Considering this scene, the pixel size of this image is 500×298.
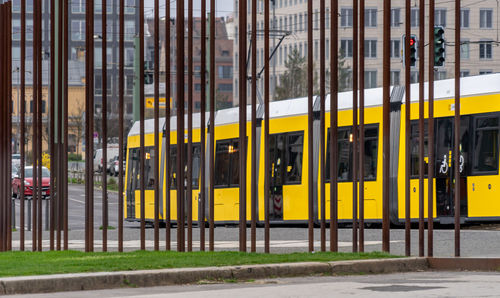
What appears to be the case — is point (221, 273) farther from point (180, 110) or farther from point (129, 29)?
point (129, 29)

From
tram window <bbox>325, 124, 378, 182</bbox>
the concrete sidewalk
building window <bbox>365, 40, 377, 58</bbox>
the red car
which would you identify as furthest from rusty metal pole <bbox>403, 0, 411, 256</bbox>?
building window <bbox>365, 40, 377, 58</bbox>

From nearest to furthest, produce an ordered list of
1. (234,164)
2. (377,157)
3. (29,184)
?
(377,157)
(234,164)
(29,184)

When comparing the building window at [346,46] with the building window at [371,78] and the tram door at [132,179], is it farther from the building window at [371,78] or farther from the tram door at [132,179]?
the tram door at [132,179]

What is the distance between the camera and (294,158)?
27.4 meters

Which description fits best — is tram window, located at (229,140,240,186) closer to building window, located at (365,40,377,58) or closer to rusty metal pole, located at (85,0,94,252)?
rusty metal pole, located at (85,0,94,252)

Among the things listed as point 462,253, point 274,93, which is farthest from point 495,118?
point 274,93

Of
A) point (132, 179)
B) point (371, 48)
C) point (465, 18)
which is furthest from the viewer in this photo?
point (371, 48)

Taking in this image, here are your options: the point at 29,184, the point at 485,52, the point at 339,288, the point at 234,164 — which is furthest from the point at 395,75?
the point at 339,288

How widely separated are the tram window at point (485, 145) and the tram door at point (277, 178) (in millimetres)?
5392

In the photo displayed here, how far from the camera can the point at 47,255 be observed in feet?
50.5

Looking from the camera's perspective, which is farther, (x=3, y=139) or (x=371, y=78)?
(x=371, y=78)

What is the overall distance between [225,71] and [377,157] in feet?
499

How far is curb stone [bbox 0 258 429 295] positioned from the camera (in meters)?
11.4

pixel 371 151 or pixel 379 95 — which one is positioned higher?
pixel 379 95
